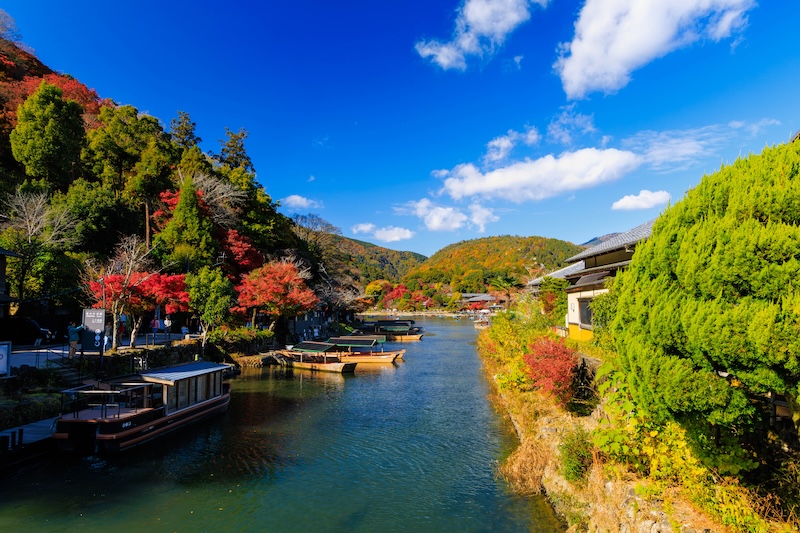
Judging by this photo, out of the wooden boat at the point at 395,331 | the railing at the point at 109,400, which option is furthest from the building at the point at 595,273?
the wooden boat at the point at 395,331

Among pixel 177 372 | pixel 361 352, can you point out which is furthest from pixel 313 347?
pixel 177 372

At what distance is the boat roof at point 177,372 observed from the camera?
68.6ft

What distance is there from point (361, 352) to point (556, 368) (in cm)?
3125

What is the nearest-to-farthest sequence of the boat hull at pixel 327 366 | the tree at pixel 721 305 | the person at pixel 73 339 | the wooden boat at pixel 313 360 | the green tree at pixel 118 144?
the tree at pixel 721 305
the person at pixel 73 339
the boat hull at pixel 327 366
the wooden boat at pixel 313 360
the green tree at pixel 118 144

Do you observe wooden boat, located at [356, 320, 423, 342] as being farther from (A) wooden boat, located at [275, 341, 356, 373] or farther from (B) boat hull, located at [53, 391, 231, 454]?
(B) boat hull, located at [53, 391, 231, 454]

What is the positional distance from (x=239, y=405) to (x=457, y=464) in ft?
49.9

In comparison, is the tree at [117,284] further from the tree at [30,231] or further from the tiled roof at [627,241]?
the tiled roof at [627,241]

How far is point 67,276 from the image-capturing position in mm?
33062

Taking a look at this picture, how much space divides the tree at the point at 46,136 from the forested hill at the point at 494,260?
11906cm

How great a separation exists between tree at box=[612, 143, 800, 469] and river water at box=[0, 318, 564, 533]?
22.2 feet

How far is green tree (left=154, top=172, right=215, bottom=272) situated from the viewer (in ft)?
140

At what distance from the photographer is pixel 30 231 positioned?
2991 centimetres

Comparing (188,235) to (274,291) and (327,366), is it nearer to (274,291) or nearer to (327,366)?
(274,291)

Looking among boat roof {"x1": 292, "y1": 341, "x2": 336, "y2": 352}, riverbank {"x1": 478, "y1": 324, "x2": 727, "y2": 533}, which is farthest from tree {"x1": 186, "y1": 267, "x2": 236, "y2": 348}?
riverbank {"x1": 478, "y1": 324, "x2": 727, "y2": 533}
